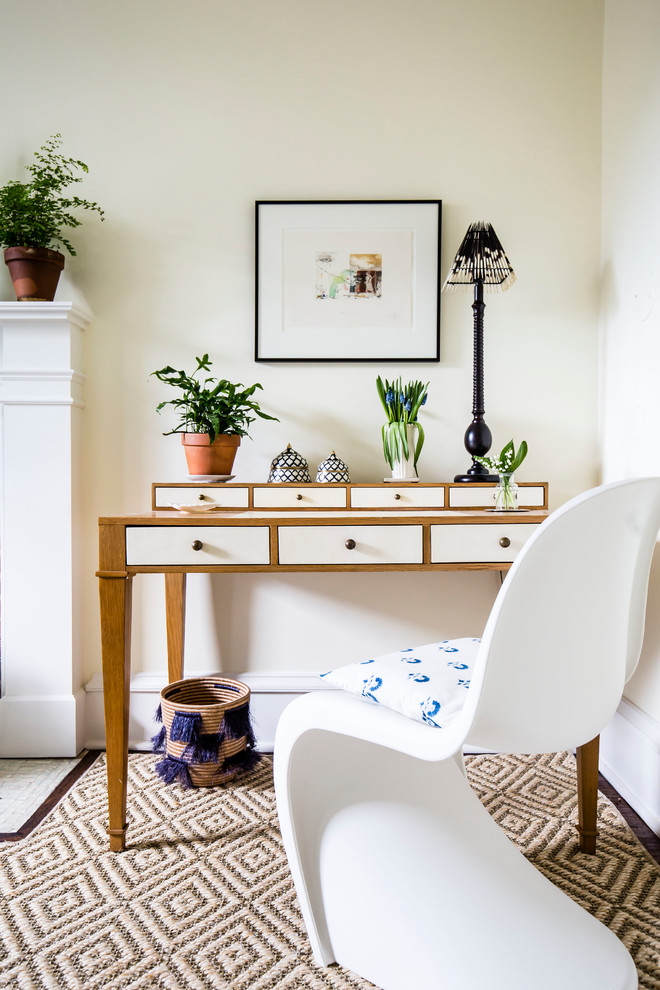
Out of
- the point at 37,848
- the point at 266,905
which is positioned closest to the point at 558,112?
the point at 266,905

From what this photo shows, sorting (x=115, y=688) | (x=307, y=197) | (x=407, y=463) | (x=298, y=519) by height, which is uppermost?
(x=307, y=197)

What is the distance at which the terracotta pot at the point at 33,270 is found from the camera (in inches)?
81.5

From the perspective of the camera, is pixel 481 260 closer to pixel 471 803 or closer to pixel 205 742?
pixel 471 803

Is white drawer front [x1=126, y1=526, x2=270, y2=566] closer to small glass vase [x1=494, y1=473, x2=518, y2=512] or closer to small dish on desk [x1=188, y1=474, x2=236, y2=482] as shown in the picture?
small dish on desk [x1=188, y1=474, x2=236, y2=482]

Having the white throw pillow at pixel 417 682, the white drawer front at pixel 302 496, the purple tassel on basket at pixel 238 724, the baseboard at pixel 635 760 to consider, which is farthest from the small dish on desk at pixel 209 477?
the baseboard at pixel 635 760

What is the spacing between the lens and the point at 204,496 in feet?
6.78

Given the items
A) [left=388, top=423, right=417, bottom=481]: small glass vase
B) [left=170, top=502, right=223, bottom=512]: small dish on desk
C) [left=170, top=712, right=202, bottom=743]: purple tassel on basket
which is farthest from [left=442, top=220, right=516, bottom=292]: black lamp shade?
[left=170, top=712, right=202, bottom=743]: purple tassel on basket

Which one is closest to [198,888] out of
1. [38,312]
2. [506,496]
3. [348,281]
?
[506,496]

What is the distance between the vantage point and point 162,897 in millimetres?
1354

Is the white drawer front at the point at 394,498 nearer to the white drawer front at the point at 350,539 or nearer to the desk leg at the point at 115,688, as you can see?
the white drawer front at the point at 350,539

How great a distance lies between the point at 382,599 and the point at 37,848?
1.21 meters

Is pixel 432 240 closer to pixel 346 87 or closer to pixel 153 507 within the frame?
pixel 346 87

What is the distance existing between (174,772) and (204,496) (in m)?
0.80

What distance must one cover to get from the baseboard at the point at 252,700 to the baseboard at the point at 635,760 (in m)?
0.91
